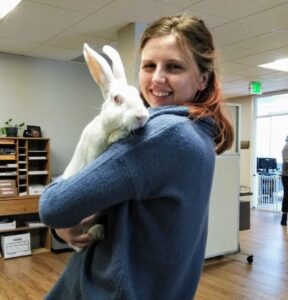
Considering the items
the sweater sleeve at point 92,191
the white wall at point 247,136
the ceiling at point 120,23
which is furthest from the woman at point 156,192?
the white wall at point 247,136

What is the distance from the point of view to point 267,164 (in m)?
8.88

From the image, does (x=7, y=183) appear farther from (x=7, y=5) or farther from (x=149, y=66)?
(x=149, y=66)

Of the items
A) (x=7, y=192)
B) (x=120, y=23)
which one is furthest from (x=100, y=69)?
(x=7, y=192)

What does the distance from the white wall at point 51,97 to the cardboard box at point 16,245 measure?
109 cm

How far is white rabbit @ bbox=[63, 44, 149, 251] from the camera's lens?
0.84 meters

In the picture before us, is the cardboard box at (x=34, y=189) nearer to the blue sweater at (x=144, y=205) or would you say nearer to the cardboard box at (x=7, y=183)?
the cardboard box at (x=7, y=183)

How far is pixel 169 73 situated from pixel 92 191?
37 cm

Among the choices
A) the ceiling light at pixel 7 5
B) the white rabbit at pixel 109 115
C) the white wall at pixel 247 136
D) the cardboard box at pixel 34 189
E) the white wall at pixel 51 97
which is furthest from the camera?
the white wall at pixel 247 136

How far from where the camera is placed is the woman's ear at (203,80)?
98cm

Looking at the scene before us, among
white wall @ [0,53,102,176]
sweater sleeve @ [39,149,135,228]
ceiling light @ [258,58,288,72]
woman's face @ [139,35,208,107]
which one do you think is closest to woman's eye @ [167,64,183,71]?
woman's face @ [139,35,208,107]

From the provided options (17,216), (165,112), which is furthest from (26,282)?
(165,112)

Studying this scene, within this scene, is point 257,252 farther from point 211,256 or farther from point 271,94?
point 271,94

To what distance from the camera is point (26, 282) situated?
391 cm

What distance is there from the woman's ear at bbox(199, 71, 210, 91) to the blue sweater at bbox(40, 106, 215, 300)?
130 millimetres
